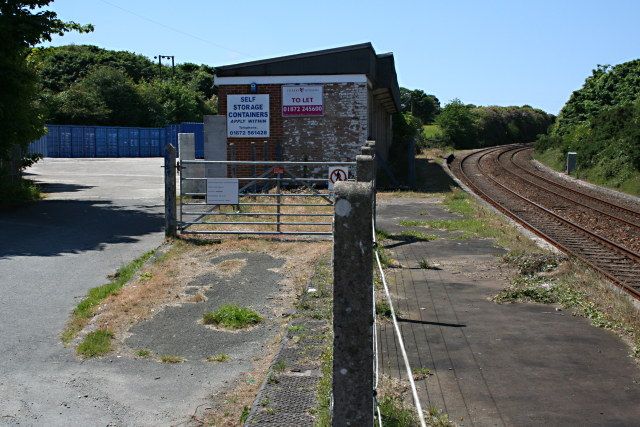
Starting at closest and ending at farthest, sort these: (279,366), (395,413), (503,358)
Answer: (395,413)
(279,366)
(503,358)

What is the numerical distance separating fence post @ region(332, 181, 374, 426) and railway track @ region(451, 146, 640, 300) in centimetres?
721

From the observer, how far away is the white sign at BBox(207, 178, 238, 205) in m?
14.5

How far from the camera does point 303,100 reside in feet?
82.7

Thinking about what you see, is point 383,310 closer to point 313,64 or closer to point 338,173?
point 338,173

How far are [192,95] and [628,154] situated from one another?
45607 mm

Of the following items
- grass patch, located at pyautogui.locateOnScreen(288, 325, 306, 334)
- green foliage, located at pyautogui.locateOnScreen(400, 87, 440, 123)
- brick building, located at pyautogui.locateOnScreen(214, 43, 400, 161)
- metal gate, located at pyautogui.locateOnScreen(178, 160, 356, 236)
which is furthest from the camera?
green foliage, located at pyautogui.locateOnScreen(400, 87, 440, 123)

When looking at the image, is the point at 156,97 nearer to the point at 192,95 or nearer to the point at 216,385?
the point at 192,95

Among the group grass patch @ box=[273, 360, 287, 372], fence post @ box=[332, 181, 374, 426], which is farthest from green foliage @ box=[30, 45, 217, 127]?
fence post @ box=[332, 181, 374, 426]

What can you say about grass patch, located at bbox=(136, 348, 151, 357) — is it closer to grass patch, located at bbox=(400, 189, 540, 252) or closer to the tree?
Answer: grass patch, located at bbox=(400, 189, 540, 252)

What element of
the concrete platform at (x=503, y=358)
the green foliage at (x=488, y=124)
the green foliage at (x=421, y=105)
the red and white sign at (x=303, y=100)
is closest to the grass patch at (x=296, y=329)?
the concrete platform at (x=503, y=358)

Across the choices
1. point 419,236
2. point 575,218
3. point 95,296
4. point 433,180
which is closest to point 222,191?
point 419,236

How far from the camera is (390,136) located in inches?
1821

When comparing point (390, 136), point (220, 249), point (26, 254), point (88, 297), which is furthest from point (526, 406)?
point (390, 136)

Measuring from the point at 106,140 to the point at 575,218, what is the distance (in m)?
38.9
